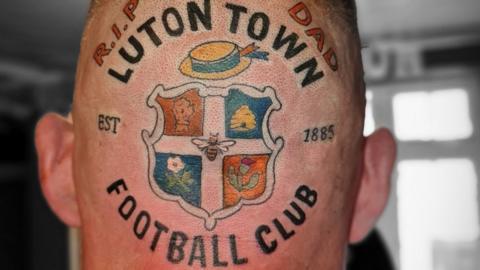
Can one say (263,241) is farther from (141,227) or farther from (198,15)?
(198,15)

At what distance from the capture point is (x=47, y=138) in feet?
2.97

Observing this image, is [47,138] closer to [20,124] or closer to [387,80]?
[387,80]

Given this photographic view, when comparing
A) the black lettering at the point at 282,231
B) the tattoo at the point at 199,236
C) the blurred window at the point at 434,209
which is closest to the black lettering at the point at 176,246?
the tattoo at the point at 199,236

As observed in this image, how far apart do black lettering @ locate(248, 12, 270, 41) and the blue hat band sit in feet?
0.10

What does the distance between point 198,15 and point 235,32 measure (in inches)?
2.0

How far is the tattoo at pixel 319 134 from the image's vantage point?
80cm

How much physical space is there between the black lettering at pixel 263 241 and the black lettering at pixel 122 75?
0.24 metres

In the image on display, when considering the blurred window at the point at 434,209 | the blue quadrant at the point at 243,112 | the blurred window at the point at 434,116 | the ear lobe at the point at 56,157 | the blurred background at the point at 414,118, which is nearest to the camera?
the blue quadrant at the point at 243,112

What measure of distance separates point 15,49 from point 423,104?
294 centimetres

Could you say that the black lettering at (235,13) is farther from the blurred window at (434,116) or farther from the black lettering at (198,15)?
the blurred window at (434,116)

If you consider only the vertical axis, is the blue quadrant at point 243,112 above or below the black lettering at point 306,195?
above

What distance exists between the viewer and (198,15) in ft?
2.55

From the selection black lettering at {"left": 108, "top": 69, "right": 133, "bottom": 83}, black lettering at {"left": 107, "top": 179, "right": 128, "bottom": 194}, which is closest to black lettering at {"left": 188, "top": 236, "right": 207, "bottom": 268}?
black lettering at {"left": 107, "top": 179, "right": 128, "bottom": 194}

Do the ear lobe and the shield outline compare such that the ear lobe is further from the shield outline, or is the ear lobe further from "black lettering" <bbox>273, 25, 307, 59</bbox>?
"black lettering" <bbox>273, 25, 307, 59</bbox>
